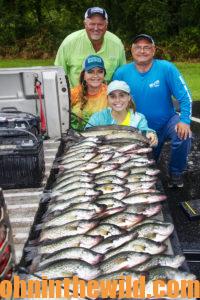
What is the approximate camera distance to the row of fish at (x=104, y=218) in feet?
9.75

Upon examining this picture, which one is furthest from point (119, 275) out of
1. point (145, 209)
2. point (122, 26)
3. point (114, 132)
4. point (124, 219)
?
point (122, 26)

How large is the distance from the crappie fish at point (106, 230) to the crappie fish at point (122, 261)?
0.91 feet

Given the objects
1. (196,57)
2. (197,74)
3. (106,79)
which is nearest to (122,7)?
(196,57)

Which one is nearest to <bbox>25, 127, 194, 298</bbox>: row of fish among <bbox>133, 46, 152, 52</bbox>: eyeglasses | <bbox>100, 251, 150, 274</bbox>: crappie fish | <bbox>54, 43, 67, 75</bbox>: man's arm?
<bbox>100, 251, 150, 274</bbox>: crappie fish

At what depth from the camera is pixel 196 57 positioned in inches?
832

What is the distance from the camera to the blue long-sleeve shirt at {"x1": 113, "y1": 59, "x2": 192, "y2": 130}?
19.6 feet

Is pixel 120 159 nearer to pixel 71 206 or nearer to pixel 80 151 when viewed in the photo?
pixel 80 151

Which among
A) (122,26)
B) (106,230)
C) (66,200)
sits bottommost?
(106,230)

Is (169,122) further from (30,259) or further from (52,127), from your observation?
(30,259)

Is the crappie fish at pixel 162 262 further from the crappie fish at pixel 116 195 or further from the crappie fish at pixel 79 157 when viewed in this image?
the crappie fish at pixel 79 157

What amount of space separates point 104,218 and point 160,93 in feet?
9.25

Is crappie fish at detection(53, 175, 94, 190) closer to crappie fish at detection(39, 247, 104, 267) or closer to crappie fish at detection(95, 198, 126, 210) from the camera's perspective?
crappie fish at detection(95, 198, 126, 210)

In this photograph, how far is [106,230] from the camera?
3365 mm

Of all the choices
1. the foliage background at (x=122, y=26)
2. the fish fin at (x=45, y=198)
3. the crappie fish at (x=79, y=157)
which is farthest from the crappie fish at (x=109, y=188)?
the foliage background at (x=122, y=26)
